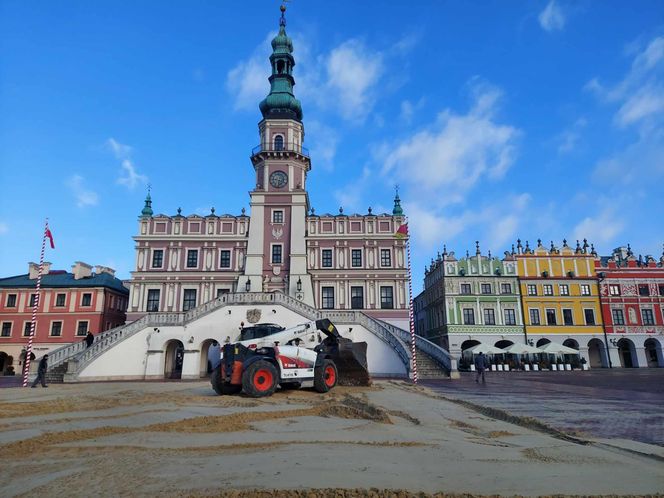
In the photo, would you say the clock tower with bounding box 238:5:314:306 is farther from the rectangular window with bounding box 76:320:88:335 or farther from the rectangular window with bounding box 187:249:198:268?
the rectangular window with bounding box 76:320:88:335

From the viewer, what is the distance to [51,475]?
16.8 ft

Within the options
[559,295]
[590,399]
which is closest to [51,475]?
A: [590,399]

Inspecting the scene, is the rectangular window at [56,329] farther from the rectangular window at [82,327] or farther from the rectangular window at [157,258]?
the rectangular window at [157,258]

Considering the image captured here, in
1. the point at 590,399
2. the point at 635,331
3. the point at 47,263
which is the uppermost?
the point at 47,263

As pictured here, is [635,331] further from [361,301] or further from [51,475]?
[51,475]

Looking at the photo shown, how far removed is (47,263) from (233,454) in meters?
55.6

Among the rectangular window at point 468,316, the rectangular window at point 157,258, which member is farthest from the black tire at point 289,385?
the rectangular window at point 468,316

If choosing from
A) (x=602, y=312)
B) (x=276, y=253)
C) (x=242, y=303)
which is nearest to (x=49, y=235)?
(x=242, y=303)

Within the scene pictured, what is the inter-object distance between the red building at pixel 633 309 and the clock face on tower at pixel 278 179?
1496 inches

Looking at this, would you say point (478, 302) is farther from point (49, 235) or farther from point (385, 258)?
point (49, 235)

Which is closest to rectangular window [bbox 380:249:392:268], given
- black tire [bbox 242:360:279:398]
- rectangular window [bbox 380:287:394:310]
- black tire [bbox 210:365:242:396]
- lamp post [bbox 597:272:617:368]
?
rectangular window [bbox 380:287:394:310]

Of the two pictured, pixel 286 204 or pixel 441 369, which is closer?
pixel 441 369

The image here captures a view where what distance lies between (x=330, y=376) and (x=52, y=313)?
41.2 m

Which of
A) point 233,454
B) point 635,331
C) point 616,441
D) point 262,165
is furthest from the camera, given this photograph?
point 635,331
